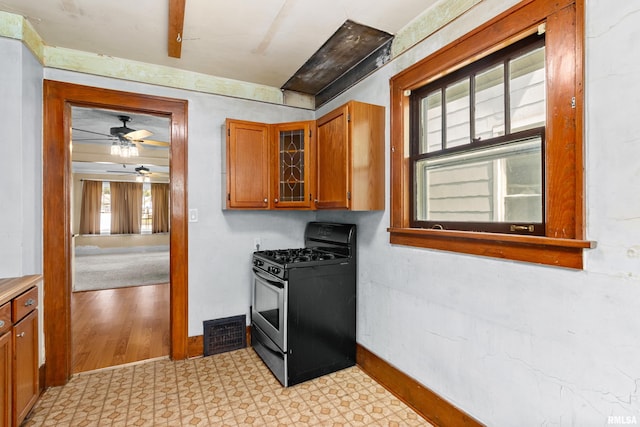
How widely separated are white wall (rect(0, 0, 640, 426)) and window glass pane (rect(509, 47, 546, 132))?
10.8 inches

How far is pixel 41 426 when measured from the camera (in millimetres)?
2031

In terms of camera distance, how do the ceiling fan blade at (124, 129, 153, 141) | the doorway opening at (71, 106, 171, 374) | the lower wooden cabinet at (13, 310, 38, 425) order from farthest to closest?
the ceiling fan blade at (124, 129, 153, 141) < the doorway opening at (71, 106, 171, 374) < the lower wooden cabinet at (13, 310, 38, 425)

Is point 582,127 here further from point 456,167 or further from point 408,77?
point 408,77

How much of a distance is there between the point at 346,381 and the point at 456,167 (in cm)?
184

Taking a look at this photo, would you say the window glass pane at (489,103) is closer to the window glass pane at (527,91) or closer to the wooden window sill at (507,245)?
the window glass pane at (527,91)

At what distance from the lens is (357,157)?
95.3 inches

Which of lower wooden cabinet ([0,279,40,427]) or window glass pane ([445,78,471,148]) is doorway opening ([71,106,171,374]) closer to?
lower wooden cabinet ([0,279,40,427])

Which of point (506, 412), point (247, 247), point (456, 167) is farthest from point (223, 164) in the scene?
point (506, 412)

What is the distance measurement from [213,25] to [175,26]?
258 millimetres

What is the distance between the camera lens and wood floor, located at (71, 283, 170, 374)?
3006 mm

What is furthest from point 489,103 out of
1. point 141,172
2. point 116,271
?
point 141,172

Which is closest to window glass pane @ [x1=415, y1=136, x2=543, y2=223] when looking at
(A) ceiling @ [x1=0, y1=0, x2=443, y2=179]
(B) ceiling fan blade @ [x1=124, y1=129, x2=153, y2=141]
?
(A) ceiling @ [x1=0, y1=0, x2=443, y2=179]

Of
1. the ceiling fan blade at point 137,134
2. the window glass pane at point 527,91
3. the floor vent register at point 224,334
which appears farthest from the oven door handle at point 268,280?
the ceiling fan blade at point 137,134

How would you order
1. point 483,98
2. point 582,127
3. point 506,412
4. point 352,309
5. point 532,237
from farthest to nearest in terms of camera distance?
point 352,309
point 483,98
point 506,412
point 532,237
point 582,127
